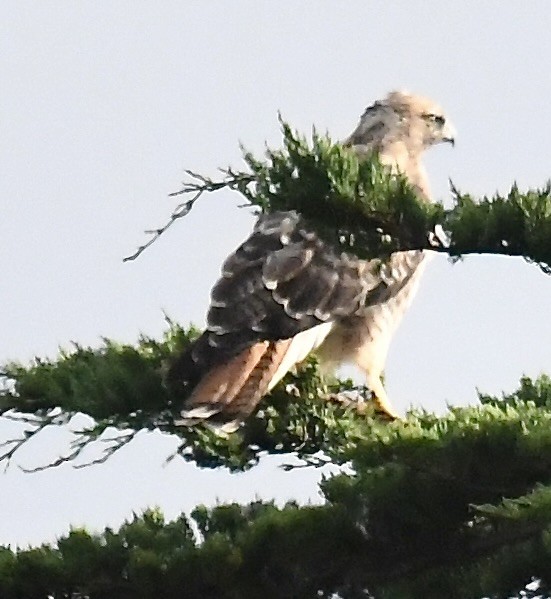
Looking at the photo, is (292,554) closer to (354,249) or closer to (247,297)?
(354,249)

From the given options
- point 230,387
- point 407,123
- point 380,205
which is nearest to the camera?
point 380,205

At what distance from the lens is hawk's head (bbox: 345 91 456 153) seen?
7.37 m

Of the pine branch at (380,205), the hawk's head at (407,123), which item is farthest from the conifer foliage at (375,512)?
the hawk's head at (407,123)

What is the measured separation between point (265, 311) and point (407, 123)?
259 cm

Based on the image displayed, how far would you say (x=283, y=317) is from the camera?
17.0 feet

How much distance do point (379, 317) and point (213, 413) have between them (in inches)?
60.8

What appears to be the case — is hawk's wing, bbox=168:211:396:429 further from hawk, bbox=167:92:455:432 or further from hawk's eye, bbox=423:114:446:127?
hawk's eye, bbox=423:114:446:127

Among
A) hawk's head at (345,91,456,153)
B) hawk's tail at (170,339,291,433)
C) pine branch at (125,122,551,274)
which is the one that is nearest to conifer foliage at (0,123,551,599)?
pine branch at (125,122,551,274)

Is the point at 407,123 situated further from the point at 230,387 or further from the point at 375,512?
the point at 375,512

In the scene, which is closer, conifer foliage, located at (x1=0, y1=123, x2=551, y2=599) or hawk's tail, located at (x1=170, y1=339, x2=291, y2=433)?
conifer foliage, located at (x1=0, y1=123, x2=551, y2=599)

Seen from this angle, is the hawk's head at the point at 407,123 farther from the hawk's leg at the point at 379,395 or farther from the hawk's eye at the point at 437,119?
the hawk's leg at the point at 379,395

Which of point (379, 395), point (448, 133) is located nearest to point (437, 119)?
point (448, 133)

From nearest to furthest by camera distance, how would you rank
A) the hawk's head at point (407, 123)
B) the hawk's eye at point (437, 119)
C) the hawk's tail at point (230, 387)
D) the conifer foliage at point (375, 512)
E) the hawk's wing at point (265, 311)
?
1. the conifer foliage at point (375, 512)
2. the hawk's tail at point (230, 387)
3. the hawk's wing at point (265, 311)
4. the hawk's head at point (407, 123)
5. the hawk's eye at point (437, 119)

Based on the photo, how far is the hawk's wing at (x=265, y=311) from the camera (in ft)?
15.8
